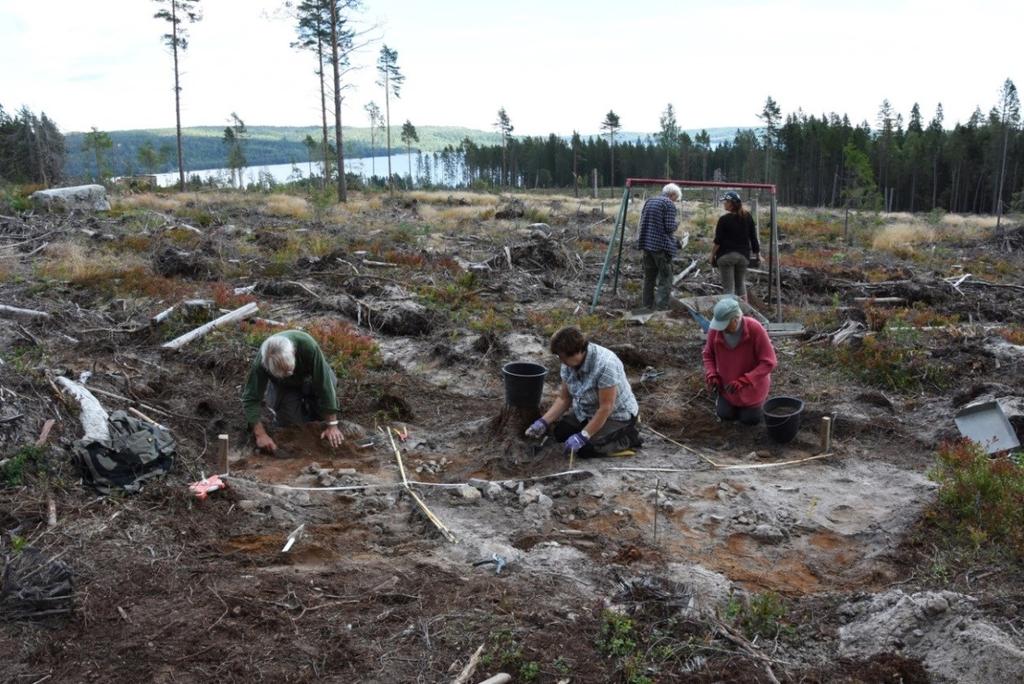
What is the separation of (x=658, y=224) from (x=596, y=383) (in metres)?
4.85

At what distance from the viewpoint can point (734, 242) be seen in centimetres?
950

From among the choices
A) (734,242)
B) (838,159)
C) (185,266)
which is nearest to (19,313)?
(185,266)

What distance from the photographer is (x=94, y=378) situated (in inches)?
241

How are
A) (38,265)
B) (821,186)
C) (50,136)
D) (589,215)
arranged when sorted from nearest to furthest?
(38,265) < (589,215) < (50,136) < (821,186)

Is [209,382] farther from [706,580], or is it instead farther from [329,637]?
[706,580]

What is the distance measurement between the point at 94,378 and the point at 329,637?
3.91m

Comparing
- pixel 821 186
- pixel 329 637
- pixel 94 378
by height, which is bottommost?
pixel 329 637

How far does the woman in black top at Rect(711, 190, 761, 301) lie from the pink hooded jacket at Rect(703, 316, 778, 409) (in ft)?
12.0

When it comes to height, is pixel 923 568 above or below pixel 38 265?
below

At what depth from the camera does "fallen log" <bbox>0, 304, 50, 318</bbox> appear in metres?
8.38

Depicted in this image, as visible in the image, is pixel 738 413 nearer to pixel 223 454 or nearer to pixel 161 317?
pixel 223 454

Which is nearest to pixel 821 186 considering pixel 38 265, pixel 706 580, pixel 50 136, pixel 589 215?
pixel 589 215

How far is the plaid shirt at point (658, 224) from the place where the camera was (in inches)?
378

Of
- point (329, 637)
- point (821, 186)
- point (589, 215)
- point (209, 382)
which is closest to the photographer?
point (329, 637)
